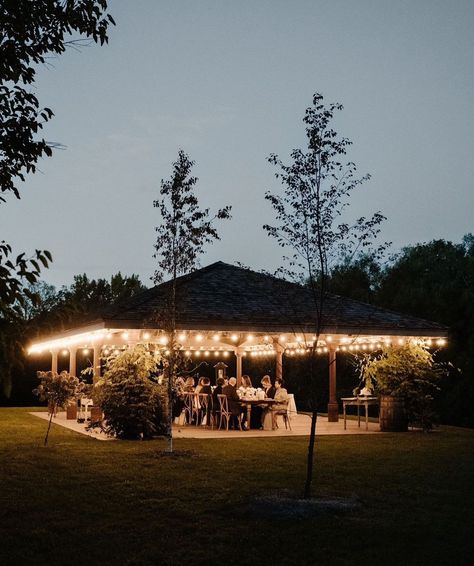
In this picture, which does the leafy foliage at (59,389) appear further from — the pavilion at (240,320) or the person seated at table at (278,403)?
the person seated at table at (278,403)

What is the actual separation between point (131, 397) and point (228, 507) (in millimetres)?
8198

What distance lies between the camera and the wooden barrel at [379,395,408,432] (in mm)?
18438

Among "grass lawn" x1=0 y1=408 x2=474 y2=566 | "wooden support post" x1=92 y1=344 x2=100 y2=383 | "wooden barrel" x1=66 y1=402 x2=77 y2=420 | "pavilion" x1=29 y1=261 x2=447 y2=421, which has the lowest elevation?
"wooden barrel" x1=66 y1=402 x2=77 y2=420

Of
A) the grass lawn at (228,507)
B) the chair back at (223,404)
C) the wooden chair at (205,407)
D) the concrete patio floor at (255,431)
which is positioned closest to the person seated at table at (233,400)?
the chair back at (223,404)

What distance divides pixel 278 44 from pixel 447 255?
96.7ft

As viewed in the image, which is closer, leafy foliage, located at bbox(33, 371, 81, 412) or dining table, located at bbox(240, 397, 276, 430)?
leafy foliage, located at bbox(33, 371, 81, 412)

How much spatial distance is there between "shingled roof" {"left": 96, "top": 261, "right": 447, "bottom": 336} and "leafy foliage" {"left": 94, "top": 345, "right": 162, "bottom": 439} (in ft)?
3.01

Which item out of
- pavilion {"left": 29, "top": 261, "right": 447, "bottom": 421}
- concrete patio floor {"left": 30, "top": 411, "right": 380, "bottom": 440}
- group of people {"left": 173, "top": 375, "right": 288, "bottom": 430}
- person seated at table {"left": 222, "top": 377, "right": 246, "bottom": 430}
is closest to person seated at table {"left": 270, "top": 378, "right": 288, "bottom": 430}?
group of people {"left": 173, "top": 375, "right": 288, "bottom": 430}

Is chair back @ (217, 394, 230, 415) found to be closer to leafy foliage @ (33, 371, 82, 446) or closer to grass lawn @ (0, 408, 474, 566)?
grass lawn @ (0, 408, 474, 566)

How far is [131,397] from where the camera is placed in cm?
1617

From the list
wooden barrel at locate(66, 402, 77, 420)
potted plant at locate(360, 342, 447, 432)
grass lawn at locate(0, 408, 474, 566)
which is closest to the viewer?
grass lawn at locate(0, 408, 474, 566)

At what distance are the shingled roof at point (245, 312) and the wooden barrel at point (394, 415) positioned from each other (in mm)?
1887

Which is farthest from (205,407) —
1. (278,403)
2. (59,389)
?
(59,389)

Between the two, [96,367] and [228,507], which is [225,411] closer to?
[96,367]
